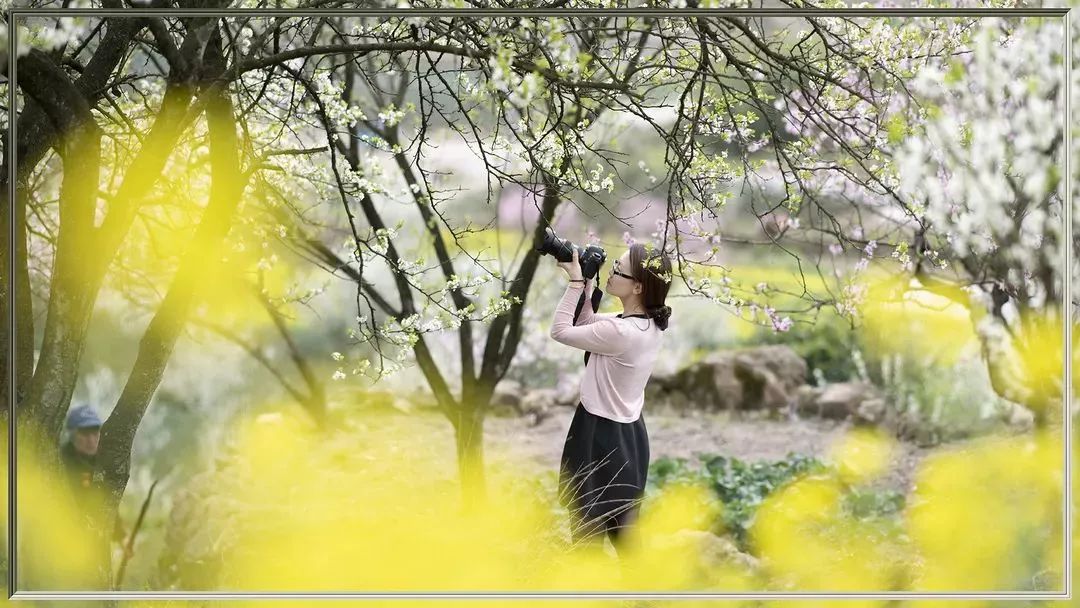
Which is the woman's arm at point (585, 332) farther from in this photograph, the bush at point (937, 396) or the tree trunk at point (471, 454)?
the bush at point (937, 396)

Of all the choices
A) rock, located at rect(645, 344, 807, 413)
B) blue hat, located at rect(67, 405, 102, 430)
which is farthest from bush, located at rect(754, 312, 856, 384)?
blue hat, located at rect(67, 405, 102, 430)

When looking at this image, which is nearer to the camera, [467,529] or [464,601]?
[464,601]

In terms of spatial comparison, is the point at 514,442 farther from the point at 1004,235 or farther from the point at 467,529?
the point at 1004,235

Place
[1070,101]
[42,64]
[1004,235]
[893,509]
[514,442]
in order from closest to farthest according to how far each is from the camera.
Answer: [42,64]
[1070,101]
[1004,235]
[893,509]
[514,442]

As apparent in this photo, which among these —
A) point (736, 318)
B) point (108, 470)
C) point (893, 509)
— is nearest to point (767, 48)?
point (736, 318)

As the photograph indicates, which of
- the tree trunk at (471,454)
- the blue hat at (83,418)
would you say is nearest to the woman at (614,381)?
the tree trunk at (471,454)

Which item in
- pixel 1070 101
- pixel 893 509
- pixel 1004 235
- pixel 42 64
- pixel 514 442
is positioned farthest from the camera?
pixel 514 442

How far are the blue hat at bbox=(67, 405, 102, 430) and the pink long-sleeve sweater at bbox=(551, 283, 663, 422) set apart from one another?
59.9 inches

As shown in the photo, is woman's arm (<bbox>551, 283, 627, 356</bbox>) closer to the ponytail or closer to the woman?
the woman

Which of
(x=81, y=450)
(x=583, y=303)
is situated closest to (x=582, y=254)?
(x=583, y=303)

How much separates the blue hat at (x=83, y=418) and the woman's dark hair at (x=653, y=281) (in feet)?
5.88

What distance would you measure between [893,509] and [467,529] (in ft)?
5.23

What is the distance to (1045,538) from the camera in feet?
10.5

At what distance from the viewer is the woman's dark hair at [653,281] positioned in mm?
2924
